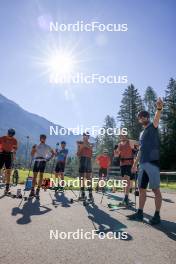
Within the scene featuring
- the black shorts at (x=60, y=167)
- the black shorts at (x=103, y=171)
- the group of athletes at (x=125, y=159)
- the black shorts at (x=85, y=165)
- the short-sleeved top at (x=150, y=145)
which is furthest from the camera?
the black shorts at (x=103, y=171)

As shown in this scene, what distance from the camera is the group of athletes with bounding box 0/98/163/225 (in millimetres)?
7242

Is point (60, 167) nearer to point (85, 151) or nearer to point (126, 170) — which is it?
point (85, 151)

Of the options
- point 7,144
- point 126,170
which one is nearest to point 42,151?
point 7,144

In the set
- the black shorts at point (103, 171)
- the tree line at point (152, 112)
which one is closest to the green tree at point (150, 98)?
the tree line at point (152, 112)

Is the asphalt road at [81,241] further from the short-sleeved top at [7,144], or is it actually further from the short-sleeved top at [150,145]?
the short-sleeved top at [7,144]

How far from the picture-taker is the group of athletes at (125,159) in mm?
7242

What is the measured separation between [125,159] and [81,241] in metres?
6.23

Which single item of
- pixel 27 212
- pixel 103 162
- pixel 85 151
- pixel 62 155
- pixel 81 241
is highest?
pixel 62 155

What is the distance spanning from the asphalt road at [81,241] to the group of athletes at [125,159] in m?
0.82

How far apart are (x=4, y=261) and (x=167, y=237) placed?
9.16ft

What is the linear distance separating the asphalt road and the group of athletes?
2.69 feet

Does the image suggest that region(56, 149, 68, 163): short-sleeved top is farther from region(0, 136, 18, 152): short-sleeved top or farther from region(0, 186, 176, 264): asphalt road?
region(0, 186, 176, 264): asphalt road

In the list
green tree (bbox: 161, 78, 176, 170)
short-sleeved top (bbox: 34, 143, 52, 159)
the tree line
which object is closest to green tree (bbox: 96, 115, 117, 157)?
the tree line

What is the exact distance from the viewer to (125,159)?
1136cm
